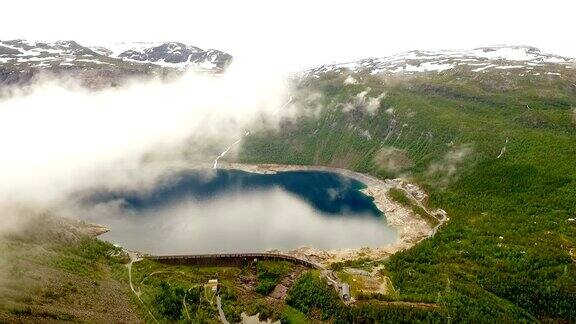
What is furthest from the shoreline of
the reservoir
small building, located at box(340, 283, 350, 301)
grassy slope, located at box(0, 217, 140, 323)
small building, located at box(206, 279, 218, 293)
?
grassy slope, located at box(0, 217, 140, 323)

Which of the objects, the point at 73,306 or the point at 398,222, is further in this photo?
the point at 398,222

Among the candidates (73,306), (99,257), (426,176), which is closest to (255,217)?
(99,257)

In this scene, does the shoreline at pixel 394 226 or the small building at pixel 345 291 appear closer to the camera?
the small building at pixel 345 291

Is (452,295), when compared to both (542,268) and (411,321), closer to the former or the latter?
(411,321)

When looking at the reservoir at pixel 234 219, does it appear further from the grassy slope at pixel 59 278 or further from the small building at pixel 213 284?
the grassy slope at pixel 59 278

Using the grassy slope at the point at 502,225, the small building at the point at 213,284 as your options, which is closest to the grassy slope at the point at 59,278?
the small building at the point at 213,284

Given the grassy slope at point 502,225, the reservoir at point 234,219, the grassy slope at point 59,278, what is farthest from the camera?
the reservoir at point 234,219

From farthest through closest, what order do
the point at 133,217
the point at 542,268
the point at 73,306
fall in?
the point at 133,217 < the point at 542,268 < the point at 73,306

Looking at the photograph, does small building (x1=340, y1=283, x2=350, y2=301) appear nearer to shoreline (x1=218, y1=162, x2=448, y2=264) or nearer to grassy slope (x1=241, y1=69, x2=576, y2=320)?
grassy slope (x1=241, y1=69, x2=576, y2=320)

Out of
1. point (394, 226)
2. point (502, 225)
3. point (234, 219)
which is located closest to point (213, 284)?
point (234, 219)
